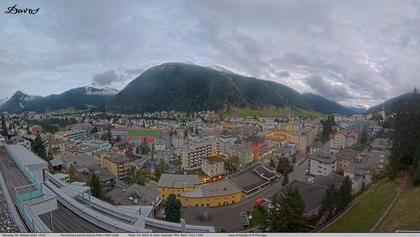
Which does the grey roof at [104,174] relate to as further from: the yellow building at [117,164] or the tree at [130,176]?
the tree at [130,176]

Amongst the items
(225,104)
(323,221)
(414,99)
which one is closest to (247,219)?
(323,221)

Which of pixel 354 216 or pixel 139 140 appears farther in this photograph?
pixel 139 140

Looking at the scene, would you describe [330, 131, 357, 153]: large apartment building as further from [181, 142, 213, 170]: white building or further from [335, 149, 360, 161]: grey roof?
[181, 142, 213, 170]: white building

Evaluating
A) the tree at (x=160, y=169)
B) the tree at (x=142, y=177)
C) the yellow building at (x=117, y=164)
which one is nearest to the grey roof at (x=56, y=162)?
the yellow building at (x=117, y=164)

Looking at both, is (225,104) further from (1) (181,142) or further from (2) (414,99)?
(2) (414,99)

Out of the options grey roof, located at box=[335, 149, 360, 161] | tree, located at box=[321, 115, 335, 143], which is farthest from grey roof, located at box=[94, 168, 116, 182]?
tree, located at box=[321, 115, 335, 143]
